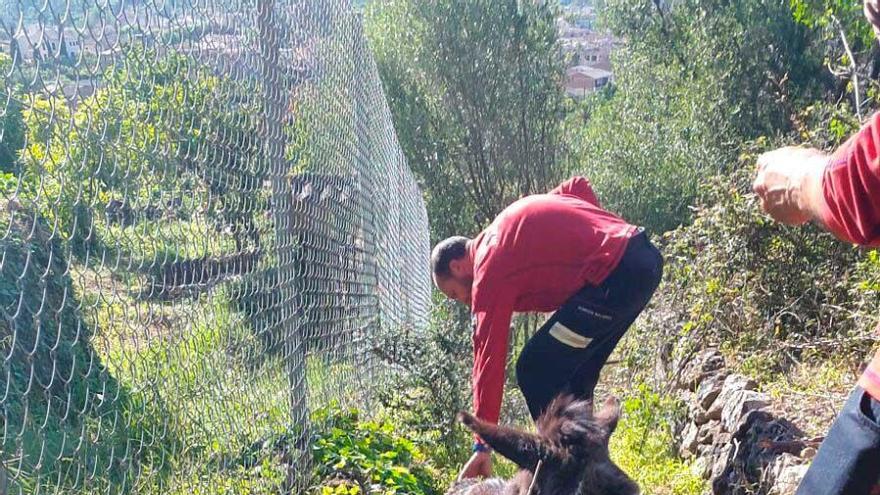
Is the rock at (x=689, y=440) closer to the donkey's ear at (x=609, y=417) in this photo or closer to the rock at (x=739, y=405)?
the rock at (x=739, y=405)

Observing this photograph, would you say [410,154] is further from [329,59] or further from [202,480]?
[202,480]

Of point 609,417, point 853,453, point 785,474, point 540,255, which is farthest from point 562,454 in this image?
point 785,474

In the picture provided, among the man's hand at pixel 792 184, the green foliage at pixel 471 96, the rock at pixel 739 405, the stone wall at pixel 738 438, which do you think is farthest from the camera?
the green foliage at pixel 471 96

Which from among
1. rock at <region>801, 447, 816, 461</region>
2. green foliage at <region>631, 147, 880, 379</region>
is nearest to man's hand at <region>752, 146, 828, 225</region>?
rock at <region>801, 447, 816, 461</region>

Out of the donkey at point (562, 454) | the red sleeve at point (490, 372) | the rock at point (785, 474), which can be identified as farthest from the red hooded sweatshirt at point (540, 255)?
the rock at point (785, 474)

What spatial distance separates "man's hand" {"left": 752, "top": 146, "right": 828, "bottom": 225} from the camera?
229 cm

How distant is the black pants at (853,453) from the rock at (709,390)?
4457mm

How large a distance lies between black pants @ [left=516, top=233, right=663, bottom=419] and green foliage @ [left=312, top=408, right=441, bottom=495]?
0.85m

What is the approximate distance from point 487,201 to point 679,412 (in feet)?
48.9

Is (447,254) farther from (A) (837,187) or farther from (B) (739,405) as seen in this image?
(A) (837,187)

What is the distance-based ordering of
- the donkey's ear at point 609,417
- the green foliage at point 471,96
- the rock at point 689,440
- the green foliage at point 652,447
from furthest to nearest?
the green foliage at point 471,96 → the rock at point 689,440 → the green foliage at point 652,447 → the donkey's ear at point 609,417

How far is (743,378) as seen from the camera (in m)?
6.82

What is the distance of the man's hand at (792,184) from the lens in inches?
90.0

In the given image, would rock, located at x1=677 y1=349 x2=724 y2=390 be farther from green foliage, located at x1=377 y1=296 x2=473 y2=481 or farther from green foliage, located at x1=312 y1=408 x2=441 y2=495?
green foliage, located at x1=312 y1=408 x2=441 y2=495
